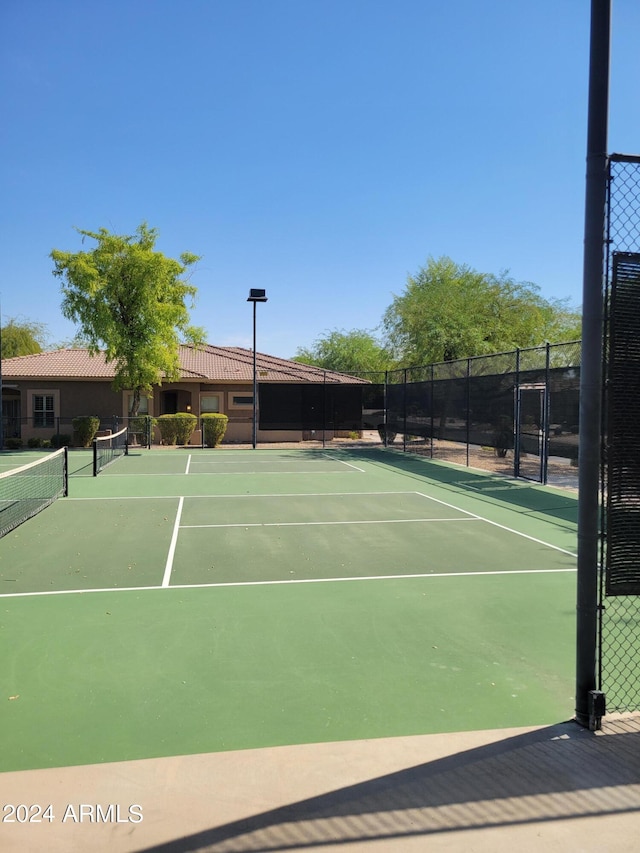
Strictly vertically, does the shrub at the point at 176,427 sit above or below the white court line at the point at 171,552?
above

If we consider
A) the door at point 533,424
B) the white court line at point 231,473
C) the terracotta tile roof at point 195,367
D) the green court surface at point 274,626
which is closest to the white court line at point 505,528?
the green court surface at point 274,626

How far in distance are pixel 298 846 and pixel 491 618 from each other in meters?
3.87

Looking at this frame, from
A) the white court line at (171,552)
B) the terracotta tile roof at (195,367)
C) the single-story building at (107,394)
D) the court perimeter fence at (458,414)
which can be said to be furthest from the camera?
the terracotta tile roof at (195,367)

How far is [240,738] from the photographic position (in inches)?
153

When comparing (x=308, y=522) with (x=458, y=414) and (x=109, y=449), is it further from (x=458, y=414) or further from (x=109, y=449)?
(x=109, y=449)

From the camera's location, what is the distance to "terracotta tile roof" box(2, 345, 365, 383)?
2991cm

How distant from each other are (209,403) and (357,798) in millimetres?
29300

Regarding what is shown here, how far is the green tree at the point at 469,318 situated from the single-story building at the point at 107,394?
3.99 meters

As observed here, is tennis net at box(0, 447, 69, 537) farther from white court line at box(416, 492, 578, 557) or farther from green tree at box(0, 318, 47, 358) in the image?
green tree at box(0, 318, 47, 358)

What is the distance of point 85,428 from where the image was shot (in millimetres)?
27016

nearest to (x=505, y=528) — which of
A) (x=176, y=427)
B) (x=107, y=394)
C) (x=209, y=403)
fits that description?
(x=176, y=427)

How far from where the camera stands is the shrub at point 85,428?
27.0m

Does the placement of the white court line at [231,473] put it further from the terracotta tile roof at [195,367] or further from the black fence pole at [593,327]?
A: the black fence pole at [593,327]

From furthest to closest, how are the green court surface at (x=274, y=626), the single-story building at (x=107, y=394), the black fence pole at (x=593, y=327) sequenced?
the single-story building at (x=107, y=394)
the green court surface at (x=274, y=626)
the black fence pole at (x=593, y=327)
